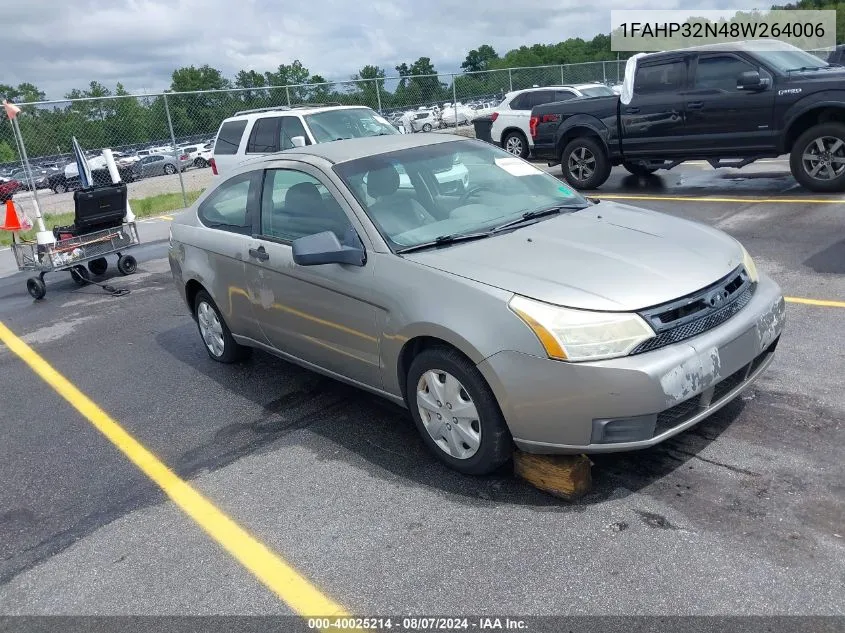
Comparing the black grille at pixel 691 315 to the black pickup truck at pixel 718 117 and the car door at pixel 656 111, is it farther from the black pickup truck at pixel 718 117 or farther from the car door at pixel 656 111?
the car door at pixel 656 111

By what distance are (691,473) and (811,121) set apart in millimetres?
7553

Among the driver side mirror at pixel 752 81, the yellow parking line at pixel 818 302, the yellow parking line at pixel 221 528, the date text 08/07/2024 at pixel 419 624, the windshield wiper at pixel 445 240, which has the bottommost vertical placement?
the yellow parking line at pixel 818 302

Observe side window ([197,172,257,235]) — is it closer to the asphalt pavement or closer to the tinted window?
the asphalt pavement

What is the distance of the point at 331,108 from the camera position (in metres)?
11.6

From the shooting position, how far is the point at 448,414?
141 inches

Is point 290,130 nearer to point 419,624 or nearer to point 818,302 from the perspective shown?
point 818,302

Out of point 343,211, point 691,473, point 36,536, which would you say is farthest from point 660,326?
point 36,536

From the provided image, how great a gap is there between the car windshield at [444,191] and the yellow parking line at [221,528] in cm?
164

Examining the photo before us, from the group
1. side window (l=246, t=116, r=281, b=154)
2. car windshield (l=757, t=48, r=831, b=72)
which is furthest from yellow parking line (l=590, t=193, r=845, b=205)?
side window (l=246, t=116, r=281, b=154)

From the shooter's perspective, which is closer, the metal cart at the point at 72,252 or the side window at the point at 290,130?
the metal cart at the point at 72,252

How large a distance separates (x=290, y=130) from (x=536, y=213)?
766 centimetres

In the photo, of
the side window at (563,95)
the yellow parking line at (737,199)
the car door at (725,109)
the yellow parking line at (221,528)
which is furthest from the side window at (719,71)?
the yellow parking line at (221,528)

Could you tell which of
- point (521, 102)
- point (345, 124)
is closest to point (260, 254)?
point (345, 124)

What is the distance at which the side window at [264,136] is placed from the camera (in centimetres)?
1130
